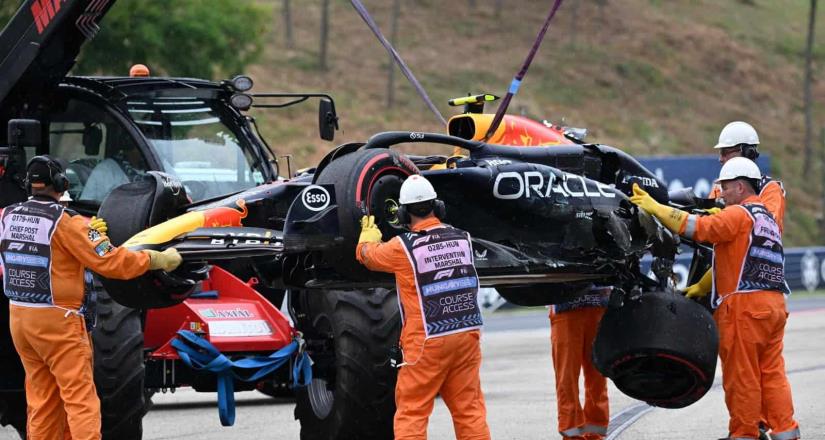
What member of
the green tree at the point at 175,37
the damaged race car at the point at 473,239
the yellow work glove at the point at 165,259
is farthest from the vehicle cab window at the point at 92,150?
the green tree at the point at 175,37

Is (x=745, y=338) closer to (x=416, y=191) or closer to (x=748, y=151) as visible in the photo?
(x=748, y=151)

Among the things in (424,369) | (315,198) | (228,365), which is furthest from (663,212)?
(228,365)

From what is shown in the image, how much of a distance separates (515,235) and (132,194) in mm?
2452

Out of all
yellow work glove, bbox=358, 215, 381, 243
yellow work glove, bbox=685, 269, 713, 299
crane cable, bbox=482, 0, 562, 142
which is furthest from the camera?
yellow work glove, bbox=685, 269, 713, 299

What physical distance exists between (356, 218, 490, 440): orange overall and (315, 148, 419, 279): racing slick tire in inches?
6.8

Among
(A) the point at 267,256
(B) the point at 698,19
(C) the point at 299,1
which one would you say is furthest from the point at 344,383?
(B) the point at 698,19

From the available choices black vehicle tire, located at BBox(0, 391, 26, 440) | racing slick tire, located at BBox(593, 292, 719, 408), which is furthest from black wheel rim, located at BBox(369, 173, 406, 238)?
black vehicle tire, located at BBox(0, 391, 26, 440)

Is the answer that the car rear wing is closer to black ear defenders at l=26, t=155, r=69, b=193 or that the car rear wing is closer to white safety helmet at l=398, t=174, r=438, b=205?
black ear defenders at l=26, t=155, r=69, b=193

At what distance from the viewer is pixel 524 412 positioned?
12.4m

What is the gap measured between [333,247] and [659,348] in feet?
Answer: 7.25

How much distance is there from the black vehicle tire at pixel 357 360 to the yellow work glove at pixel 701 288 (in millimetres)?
2161

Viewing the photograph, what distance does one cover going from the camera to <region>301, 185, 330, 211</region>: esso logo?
27.5 ft

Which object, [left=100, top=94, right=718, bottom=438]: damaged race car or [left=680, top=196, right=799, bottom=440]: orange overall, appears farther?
[left=680, top=196, right=799, bottom=440]: orange overall

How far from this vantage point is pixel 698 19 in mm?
61719
